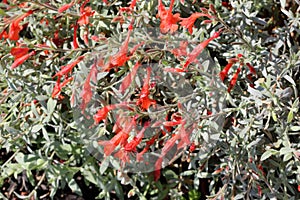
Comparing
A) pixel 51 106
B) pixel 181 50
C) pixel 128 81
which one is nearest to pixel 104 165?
pixel 51 106

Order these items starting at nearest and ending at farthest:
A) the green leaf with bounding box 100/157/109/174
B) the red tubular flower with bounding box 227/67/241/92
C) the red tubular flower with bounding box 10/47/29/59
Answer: the red tubular flower with bounding box 10/47/29/59
the red tubular flower with bounding box 227/67/241/92
the green leaf with bounding box 100/157/109/174

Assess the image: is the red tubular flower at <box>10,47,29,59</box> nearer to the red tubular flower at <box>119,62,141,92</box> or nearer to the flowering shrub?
the flowering shrub

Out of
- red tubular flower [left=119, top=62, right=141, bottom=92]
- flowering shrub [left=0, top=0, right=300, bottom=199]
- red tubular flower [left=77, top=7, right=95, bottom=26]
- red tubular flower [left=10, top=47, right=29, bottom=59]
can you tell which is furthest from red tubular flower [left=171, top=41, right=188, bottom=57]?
red tubular flower [left=10, top=47, right=29, bottom=59]

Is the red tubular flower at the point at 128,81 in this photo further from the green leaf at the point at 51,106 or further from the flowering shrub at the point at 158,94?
the green leaf at the point at 51,106

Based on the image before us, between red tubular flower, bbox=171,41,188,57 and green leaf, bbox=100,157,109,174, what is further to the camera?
green leaf, bbox=100,157,109,174

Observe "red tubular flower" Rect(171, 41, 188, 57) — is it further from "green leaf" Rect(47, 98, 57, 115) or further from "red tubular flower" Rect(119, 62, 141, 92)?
"green leaf" Rect(47, 98, 57, 115)

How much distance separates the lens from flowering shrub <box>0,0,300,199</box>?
2.49m

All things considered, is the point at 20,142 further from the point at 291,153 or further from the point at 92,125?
the point at 291,153

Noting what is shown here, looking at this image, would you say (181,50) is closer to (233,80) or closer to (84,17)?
(233,80)

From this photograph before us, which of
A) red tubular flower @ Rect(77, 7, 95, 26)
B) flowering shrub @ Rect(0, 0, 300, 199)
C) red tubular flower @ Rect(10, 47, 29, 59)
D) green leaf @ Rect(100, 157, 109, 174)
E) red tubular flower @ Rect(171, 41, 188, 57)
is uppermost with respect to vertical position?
red tubular flower @ Rect(77, 7, 95, 26)

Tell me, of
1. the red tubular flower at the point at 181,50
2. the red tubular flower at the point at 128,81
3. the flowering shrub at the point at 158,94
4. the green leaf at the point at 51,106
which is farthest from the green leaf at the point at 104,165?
the red tubular flower at the point at 181,50

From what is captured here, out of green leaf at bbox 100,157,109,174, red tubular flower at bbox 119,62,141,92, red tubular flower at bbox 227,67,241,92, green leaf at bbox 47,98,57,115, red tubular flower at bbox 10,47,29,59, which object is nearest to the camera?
red tubular flower at bbox 119,62,141,92

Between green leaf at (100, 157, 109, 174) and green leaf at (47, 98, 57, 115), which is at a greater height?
green leaf at (47, 98, 57, 115)

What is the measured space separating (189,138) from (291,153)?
0.50 m
